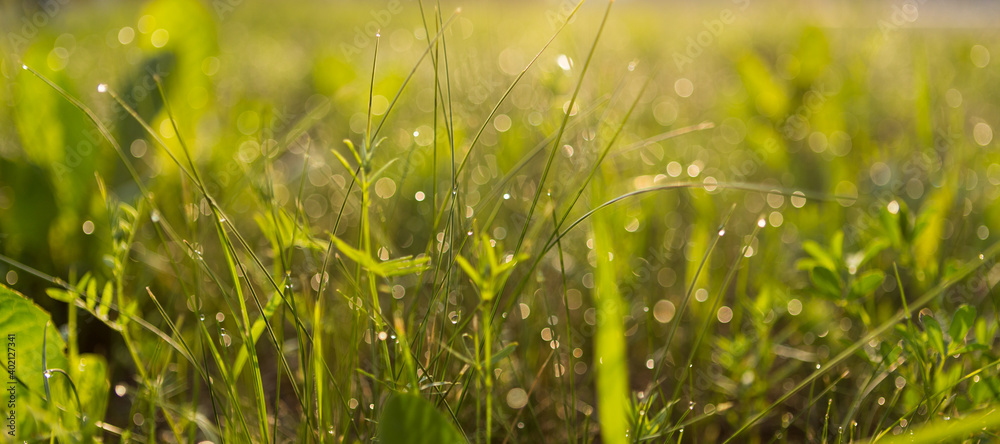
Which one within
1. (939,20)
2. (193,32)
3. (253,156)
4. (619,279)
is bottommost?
(619,279)

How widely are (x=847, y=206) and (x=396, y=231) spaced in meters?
0.79

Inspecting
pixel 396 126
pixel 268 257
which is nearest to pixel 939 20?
pixel 396 126

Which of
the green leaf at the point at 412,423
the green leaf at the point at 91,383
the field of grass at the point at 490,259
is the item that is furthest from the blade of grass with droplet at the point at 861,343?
the green leaf at the point at 91,383

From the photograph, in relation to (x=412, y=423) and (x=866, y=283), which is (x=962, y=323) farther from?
(x=412, y=423)

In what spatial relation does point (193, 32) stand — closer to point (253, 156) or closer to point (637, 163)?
point (253, 156)

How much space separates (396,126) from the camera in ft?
5.33

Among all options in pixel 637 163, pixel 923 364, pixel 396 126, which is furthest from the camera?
pixel 396 126

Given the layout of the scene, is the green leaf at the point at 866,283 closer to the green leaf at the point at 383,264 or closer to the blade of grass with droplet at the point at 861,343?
the blade of grass with droplet at the point at 861,343

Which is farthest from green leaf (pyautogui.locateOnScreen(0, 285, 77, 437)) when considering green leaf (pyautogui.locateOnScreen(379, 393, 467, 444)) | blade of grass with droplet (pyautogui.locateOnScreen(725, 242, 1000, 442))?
blade of grass with droplet (pyautogui.locateOnScreen(725, 242, 1000, 442))

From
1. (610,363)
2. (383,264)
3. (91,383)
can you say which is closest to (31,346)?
(91,383)

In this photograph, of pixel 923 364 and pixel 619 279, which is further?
pixel 619 279

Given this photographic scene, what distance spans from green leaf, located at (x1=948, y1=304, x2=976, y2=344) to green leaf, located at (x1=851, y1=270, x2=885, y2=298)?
0.38 ft

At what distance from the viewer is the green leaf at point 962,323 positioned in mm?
606

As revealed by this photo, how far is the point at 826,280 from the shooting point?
74 centimetres
